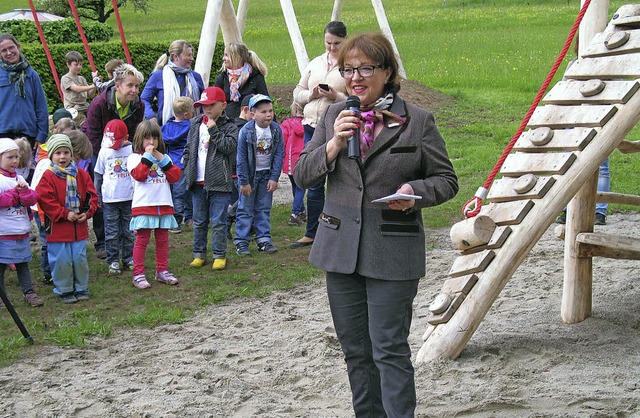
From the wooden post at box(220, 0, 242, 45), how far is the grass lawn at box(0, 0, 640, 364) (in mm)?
3798

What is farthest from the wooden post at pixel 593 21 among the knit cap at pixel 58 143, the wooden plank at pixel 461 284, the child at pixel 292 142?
the knit cap at pixel 58 143

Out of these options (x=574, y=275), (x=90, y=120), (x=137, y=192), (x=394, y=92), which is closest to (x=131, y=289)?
(x=137, y=192)

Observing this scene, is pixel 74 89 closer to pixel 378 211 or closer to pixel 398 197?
pixel 378 211

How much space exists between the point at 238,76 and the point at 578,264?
4486mm

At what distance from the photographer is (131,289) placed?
787 centimetres

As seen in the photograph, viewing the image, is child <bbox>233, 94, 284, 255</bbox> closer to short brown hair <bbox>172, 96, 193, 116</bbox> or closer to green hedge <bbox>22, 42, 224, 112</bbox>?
short brown hair <bbox>172, 96, 193, 116</bbox>

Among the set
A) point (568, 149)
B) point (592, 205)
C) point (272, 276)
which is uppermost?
point (568, 149)

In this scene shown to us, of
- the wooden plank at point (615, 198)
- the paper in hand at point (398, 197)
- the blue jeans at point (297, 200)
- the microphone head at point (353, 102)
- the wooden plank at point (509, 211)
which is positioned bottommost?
the blue jeans at point (297, 200)

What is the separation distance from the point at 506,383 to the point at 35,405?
2744 millimetres

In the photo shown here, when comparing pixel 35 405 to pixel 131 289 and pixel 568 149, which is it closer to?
pixel 131 289

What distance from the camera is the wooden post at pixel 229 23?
13711mm

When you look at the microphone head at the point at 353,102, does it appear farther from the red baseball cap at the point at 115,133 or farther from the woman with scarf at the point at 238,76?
the woman with scarf at the point at 238,76

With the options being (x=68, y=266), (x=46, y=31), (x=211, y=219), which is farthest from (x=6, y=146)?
(x=46, y=31)

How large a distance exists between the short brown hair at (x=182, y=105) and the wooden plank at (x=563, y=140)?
4.65 meters
